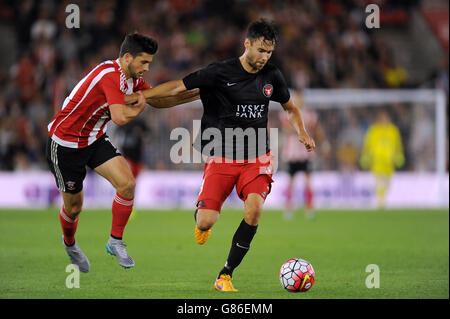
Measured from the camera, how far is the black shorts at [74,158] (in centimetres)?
741

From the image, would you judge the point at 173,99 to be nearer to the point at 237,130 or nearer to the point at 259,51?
the point at 237,130

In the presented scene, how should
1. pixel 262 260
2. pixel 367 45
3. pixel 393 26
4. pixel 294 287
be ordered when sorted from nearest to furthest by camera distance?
1. pixel 294 287
2. pixel 262 260
3. pixel 367 45
4. pixel 393 26

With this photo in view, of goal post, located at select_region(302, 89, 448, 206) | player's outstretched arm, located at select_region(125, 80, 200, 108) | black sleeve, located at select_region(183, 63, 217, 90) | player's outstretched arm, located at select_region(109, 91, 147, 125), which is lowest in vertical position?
player's outstretched arm, located at select_region(109, 91, 147, 125)

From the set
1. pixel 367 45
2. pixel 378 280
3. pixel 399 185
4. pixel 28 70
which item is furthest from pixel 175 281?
pixel 367 45

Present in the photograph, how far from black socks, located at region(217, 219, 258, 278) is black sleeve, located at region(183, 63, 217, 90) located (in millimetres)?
1346

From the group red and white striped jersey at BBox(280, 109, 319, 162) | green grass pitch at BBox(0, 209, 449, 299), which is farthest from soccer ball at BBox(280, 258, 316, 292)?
red and white striped jersey at BBox(280, 109, 319, 162)

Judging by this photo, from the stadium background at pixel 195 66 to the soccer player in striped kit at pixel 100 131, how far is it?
7.42 m

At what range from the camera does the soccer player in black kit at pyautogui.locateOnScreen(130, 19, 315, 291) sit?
280 inches

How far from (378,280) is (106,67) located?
340cm

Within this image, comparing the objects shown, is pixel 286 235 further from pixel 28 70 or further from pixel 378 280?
pixel 28 70

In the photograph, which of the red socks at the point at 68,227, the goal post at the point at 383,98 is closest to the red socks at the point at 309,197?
the goal post at the point at 383,98

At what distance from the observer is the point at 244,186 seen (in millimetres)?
7266

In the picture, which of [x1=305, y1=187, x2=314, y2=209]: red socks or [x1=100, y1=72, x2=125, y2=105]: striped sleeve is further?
[x1=305, y1=187, x2=314, y2=209]: red socks

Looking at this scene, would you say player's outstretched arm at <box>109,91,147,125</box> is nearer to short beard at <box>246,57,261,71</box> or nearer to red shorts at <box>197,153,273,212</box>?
red shorts at <box>197,153,273,212</box>
